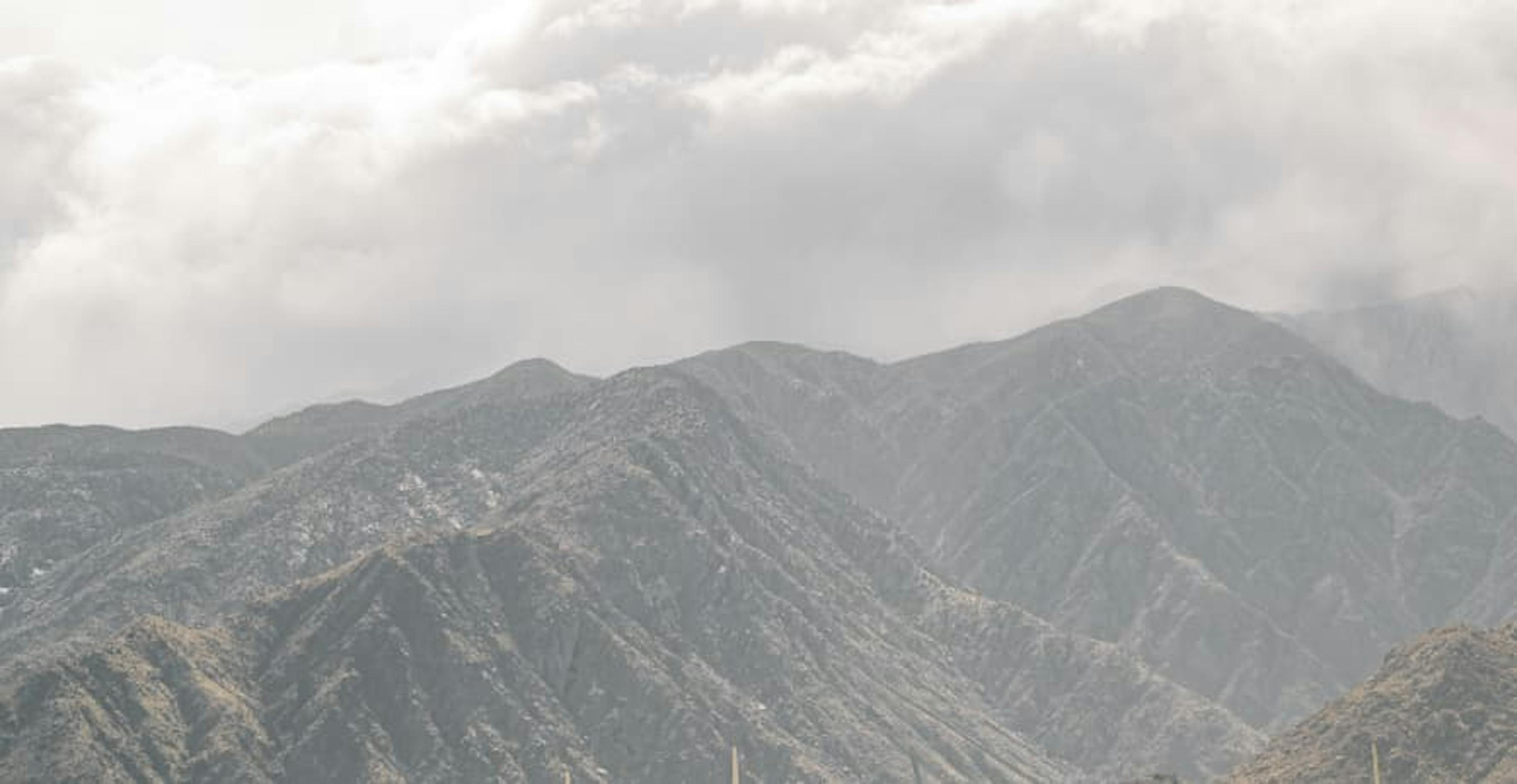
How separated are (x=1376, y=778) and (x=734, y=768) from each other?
184 ft

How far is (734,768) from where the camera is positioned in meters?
139

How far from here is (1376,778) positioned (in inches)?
6299

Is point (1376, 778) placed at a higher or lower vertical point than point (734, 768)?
lower

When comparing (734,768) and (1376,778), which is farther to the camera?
(1376,778)
